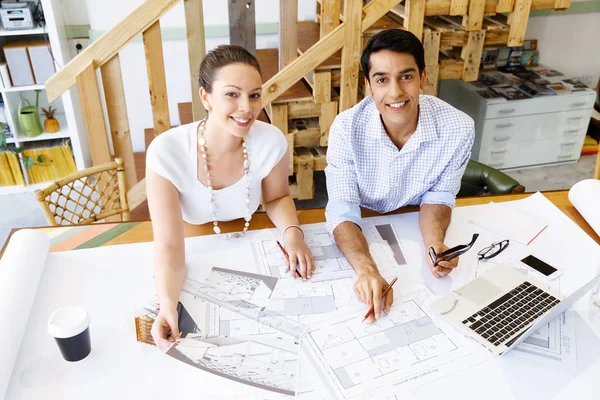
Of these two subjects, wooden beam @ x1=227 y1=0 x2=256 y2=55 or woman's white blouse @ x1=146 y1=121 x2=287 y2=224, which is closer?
woman's white blouse @ x1=146 y1=121 x2=287 y2=224

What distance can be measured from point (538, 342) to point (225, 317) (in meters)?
0.70

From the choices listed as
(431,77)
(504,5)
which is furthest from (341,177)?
(504,5)

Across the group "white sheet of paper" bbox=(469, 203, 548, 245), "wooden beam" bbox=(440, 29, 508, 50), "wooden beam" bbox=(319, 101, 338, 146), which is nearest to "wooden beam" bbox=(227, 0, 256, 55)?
"wooden beam" bbox=(319, 101, 338, 146)

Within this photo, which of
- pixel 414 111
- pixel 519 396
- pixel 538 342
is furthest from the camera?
pixel 414 111

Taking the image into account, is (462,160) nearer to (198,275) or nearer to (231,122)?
(231,122)

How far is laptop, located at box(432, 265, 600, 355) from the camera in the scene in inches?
45.4

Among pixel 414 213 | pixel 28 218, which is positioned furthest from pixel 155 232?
pixel 28 218

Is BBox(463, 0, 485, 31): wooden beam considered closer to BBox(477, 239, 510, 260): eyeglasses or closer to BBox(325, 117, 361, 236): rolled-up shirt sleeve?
BBox(325, 117, 361, 236): rolled-up shirt sleeve

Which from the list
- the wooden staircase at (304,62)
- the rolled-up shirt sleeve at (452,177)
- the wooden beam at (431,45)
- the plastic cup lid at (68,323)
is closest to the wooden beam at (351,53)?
the wooden staircase at (304,62)

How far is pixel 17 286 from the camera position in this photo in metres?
1.20

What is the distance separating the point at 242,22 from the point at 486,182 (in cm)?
140

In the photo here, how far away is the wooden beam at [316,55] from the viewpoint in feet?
7.80

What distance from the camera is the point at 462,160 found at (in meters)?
1.63

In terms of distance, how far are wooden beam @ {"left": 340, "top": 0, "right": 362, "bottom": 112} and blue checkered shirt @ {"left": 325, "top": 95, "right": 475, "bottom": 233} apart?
855mm
